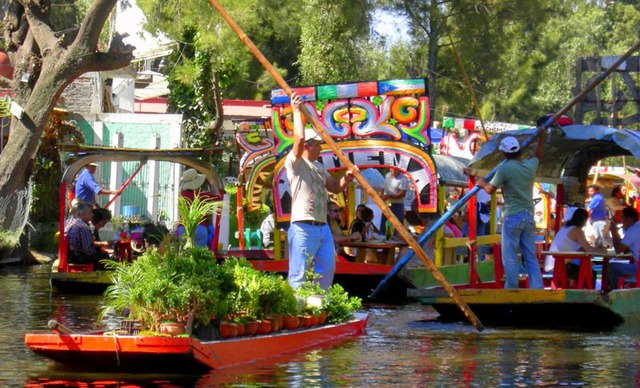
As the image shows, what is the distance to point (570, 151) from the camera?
15.9 m

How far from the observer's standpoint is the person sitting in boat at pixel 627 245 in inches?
543

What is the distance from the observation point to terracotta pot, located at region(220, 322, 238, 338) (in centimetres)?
985

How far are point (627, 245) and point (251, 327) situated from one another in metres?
5.40

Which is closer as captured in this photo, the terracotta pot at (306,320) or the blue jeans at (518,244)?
the terracotta pot at (306,320)

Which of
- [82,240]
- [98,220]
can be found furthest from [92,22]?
[82,240]

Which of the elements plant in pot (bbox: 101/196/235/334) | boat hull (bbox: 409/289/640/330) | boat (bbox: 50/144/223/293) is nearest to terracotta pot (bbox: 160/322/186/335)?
plant in pot (bbox: 101/196/235/334)

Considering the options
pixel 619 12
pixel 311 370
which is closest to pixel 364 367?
pixel 311 370

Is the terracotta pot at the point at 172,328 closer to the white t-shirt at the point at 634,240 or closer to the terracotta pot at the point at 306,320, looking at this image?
the terracotta pot at the point at 306,320

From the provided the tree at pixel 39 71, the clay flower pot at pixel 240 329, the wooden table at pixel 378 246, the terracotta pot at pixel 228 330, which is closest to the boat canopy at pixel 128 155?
the wooden table at pixel 378 246

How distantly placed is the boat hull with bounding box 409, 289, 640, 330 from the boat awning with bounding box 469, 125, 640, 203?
168 cm

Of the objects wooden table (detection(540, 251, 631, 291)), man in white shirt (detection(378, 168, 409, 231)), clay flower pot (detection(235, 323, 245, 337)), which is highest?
man in white shirt (detection(378, 168, 409, 231))

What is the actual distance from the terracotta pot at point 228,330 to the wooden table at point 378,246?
6990 mm

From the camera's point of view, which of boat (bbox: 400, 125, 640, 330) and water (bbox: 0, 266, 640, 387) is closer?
water (bbox: 0, 266, 640, 387)

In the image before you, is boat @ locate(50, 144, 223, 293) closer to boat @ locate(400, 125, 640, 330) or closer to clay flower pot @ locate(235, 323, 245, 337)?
boat @ locate(400, 125, 640, 330)
